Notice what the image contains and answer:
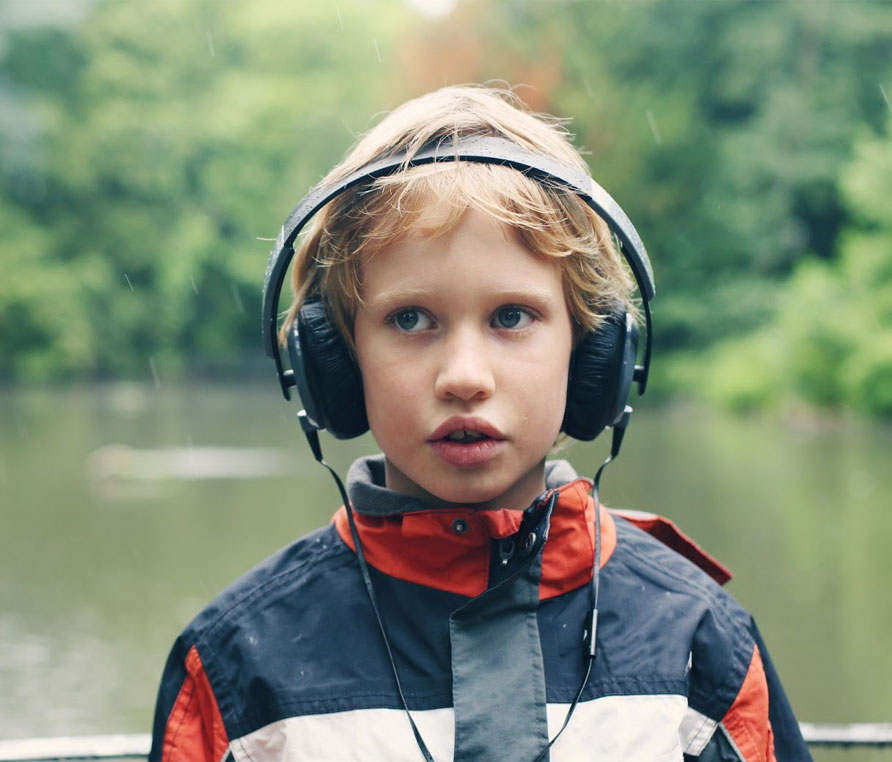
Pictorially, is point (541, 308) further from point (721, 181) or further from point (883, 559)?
point (721, 181)

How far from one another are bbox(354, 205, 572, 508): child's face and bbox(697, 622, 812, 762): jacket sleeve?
388 millimetres

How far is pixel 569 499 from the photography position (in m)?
1.51

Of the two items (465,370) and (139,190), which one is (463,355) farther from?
(139,190)

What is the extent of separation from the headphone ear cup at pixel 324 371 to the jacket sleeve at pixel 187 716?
34cm

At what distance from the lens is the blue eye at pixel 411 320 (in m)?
1.46

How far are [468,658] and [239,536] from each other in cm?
760

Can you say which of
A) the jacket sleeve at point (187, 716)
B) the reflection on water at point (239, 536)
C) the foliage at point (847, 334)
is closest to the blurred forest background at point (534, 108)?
the foliage at point (847, 334)

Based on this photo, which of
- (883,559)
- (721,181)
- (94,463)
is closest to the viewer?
(883,559)

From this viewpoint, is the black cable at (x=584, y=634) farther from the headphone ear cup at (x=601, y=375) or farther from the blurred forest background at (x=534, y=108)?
the blurred forest background at (x=534, y=108)

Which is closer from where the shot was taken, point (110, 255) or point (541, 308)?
point (541, 308)

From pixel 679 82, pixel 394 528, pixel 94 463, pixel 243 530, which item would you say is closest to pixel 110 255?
pixel 679 82

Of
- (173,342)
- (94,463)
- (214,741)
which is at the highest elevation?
(214,741)

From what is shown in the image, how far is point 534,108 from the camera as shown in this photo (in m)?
29.3

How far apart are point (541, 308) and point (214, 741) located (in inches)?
25.6
